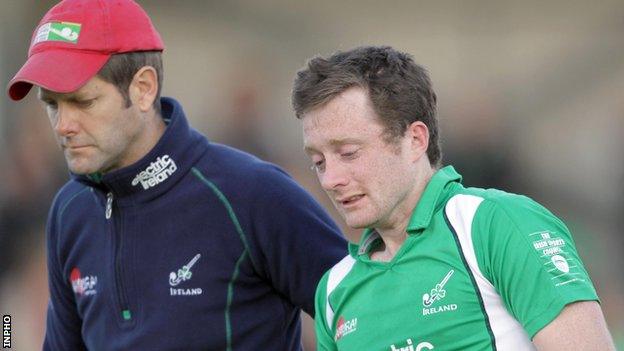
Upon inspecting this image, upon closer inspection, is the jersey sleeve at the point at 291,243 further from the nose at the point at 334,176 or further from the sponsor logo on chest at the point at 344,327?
the nose at the point at 334,176

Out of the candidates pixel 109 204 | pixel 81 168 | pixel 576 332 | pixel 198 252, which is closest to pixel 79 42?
pixel 81 168

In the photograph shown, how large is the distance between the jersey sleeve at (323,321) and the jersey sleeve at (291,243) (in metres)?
0.21

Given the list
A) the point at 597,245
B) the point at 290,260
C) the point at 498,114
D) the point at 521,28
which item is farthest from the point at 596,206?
the point at 290,260

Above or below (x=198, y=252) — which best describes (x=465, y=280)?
above

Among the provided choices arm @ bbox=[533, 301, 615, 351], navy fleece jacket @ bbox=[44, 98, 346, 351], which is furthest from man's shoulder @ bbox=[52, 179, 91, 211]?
arm @ bbox=[533, 301, 615, 351]

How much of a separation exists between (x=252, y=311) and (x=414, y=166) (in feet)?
2.38

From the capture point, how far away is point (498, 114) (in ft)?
29.9

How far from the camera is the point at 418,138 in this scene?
120 inches

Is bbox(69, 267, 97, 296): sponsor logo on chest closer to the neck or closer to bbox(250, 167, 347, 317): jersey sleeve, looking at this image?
bbox(250, 167, 347, 317): jersey sleeve

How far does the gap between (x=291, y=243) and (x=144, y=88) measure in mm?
638

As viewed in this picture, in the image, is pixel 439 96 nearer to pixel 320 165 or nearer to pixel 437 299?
pixel 320 165

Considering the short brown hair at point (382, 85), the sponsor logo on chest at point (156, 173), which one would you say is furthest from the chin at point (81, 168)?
the short brown hair at point (382, 85)

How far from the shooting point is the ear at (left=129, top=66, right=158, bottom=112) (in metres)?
3.51

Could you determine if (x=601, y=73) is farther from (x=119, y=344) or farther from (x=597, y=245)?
(x=119, y=344)
